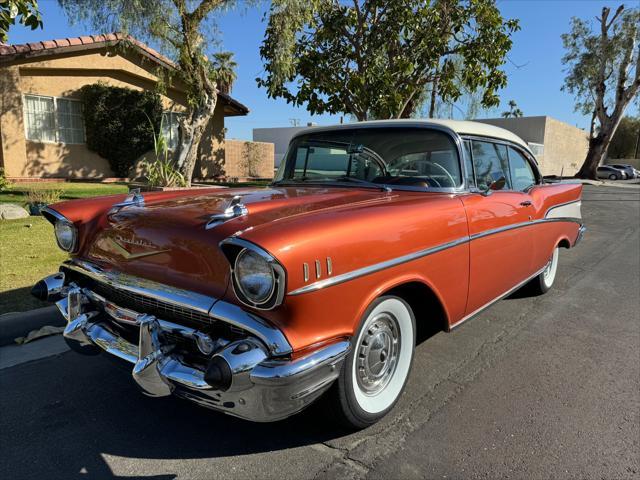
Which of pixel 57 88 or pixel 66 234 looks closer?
pixel 66 234

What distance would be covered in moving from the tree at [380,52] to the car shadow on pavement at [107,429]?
972 cm

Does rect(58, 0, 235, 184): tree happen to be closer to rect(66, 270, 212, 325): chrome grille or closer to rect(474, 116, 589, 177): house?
rect(66, 270, 212, 325): chrome grille

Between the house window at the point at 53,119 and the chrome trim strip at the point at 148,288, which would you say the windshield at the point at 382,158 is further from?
the house window at the point at 53,119

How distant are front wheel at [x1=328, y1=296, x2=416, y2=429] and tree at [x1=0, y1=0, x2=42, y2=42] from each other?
4.40 metres

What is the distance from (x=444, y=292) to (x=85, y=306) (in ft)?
6.76

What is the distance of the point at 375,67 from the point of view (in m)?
12.2

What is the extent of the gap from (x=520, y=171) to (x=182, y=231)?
3.30 metres

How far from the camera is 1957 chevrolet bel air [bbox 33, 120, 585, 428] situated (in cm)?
195

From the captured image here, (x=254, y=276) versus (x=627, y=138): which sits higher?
(x=627, y=138)

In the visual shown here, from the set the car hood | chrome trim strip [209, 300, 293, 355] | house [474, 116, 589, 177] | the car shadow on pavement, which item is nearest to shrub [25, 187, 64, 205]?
the car shadow on pavement

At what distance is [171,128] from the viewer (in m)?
16.5

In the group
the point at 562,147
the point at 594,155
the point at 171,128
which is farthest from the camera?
the point at 562,147

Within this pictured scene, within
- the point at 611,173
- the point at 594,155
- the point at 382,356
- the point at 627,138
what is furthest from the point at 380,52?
the point at 627,138

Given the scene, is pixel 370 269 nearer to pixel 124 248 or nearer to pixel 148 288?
pixel 148 288
